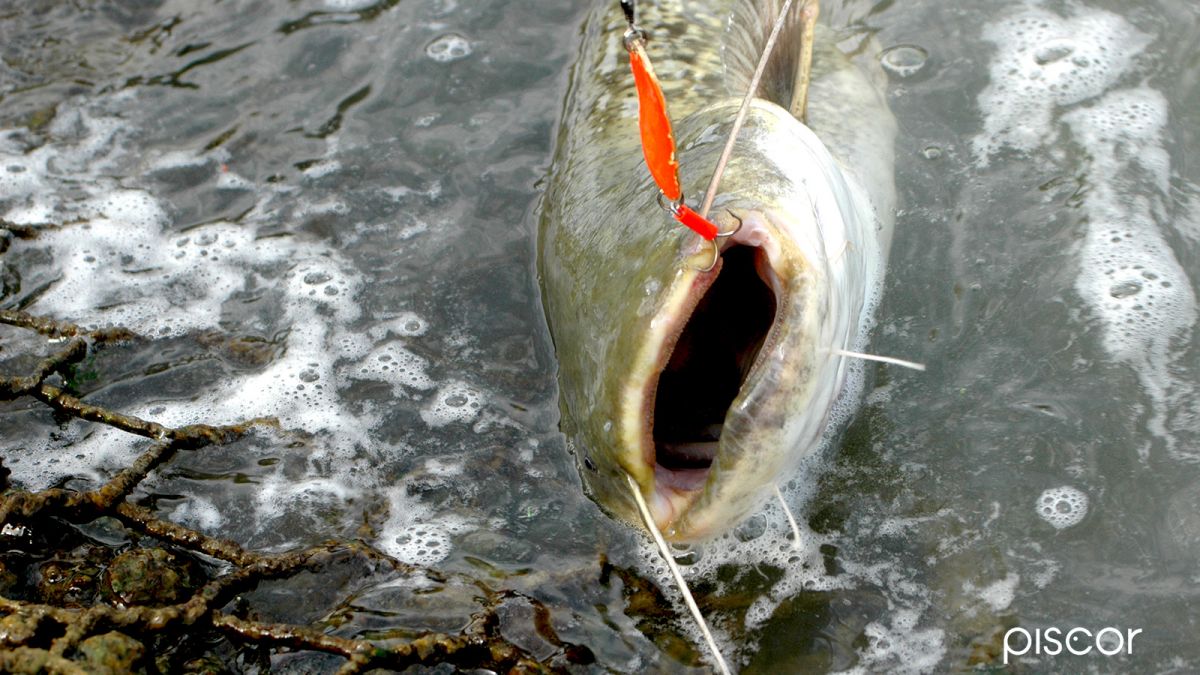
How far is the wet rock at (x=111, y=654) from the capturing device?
2.12m

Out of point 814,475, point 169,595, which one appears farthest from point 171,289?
point 814,475

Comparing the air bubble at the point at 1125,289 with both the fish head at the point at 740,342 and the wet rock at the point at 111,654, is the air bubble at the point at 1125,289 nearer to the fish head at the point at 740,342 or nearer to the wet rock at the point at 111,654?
the fish head at the point at 740,342

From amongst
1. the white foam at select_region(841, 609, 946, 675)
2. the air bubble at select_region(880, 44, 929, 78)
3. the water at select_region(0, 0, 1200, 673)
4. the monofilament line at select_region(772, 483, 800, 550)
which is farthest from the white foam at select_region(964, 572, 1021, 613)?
the air bubble at select_region(880, 44, 929, 78)

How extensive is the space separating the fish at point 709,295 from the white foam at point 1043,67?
61 cm

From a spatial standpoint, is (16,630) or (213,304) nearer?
(16,630)

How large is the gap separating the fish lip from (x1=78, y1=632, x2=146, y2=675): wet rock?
1064 millimetres

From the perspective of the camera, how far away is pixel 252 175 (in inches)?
159

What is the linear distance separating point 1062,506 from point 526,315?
5.27ft

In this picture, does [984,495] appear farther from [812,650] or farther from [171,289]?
[171,289]

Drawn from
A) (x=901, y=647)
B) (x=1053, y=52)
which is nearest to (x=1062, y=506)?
(x=901, y=647)

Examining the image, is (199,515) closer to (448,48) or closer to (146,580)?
(146,580)

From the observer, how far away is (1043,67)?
405 centimetres

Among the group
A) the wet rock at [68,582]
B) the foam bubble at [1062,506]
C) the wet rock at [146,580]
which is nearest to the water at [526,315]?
the foam bubble at [1062,506]

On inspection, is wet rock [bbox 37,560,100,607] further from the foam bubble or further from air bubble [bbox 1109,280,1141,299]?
air bubble [bbox 1109,280,1141,299]
